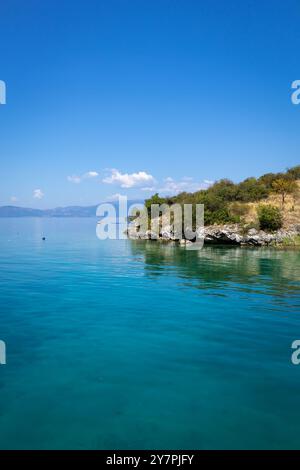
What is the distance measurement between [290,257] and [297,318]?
25674mm

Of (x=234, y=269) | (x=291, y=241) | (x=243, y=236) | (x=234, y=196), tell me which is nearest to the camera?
(x=234, y=269)

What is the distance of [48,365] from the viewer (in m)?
11.7

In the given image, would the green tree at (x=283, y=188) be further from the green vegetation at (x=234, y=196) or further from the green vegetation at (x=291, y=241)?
the green vegetation at (x=291, y=241)

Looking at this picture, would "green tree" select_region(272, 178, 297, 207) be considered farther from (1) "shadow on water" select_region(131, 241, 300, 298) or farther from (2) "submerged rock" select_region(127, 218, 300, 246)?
(1) "shadow on water" select_region(131, 241, 300, 298)

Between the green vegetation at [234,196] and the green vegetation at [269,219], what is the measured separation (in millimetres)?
3782

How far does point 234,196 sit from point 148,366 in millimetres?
60950

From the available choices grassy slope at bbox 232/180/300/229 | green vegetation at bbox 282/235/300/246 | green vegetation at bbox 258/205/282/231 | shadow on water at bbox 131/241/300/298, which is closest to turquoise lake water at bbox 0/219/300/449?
shadow on water at bbox 131/241/300/298

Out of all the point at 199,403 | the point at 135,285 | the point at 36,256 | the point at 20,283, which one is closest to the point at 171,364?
the point at 199,403

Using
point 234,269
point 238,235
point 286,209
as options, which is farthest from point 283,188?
point 234,269

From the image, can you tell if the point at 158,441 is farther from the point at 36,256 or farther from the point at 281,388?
the point at 36,256

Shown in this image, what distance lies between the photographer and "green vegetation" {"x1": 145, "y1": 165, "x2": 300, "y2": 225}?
61.2 m

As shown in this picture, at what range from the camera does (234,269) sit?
107ft

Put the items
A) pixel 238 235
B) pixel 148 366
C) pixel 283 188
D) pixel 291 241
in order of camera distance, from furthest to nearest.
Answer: pixel 283 188, pixel 238 235, pixel 291 241, pixel 148 366

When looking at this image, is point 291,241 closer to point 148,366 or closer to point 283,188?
point 283,188
